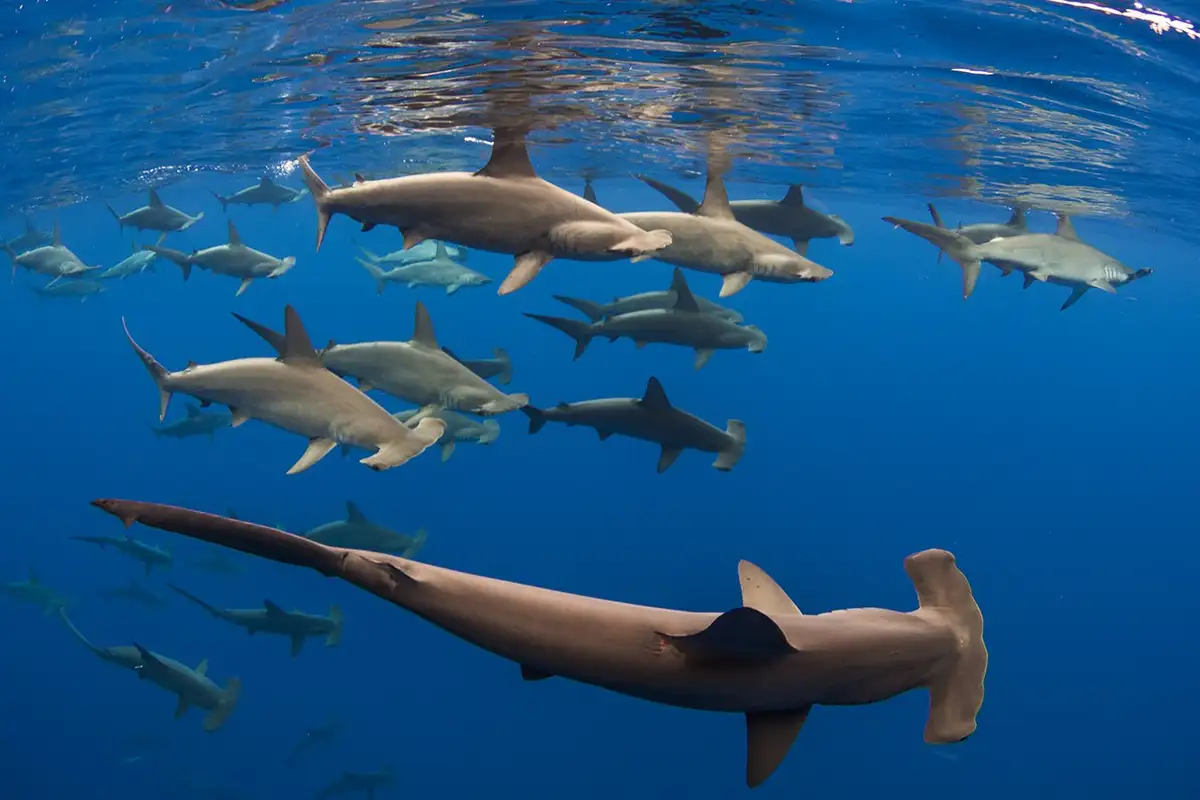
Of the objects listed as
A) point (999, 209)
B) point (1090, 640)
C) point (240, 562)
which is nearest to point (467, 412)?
point (240, 562)

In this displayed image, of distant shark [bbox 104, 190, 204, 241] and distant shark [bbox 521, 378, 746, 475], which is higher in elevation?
distant shark [bbox 521, 378, 746, 475]

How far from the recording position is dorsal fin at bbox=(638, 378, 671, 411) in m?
8.21

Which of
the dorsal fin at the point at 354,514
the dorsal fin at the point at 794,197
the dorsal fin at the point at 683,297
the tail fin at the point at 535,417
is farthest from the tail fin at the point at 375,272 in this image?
the dorsal fin at the point at 794,197

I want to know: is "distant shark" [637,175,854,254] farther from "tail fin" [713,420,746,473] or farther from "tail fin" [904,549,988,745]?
"tail fin" [904,549,988,745]

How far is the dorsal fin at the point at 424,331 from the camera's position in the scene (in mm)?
7738

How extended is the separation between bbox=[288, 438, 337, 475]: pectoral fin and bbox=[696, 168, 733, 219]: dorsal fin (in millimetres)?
4030

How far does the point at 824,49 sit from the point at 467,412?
798 cm

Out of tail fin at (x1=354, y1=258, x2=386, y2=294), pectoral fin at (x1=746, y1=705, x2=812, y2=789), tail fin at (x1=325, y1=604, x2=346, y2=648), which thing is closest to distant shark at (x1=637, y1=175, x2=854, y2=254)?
pectoral fin at (x1=746, y1=705, x2=812, y2=789)

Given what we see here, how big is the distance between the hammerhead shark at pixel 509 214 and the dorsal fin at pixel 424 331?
305cm

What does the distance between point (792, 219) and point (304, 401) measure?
6227 millimetres

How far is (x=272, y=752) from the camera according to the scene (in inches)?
741

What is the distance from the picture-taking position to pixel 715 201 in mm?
7301

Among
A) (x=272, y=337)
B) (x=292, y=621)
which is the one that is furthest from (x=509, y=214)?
(x=292, y=621)

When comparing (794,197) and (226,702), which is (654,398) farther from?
(226,702)
